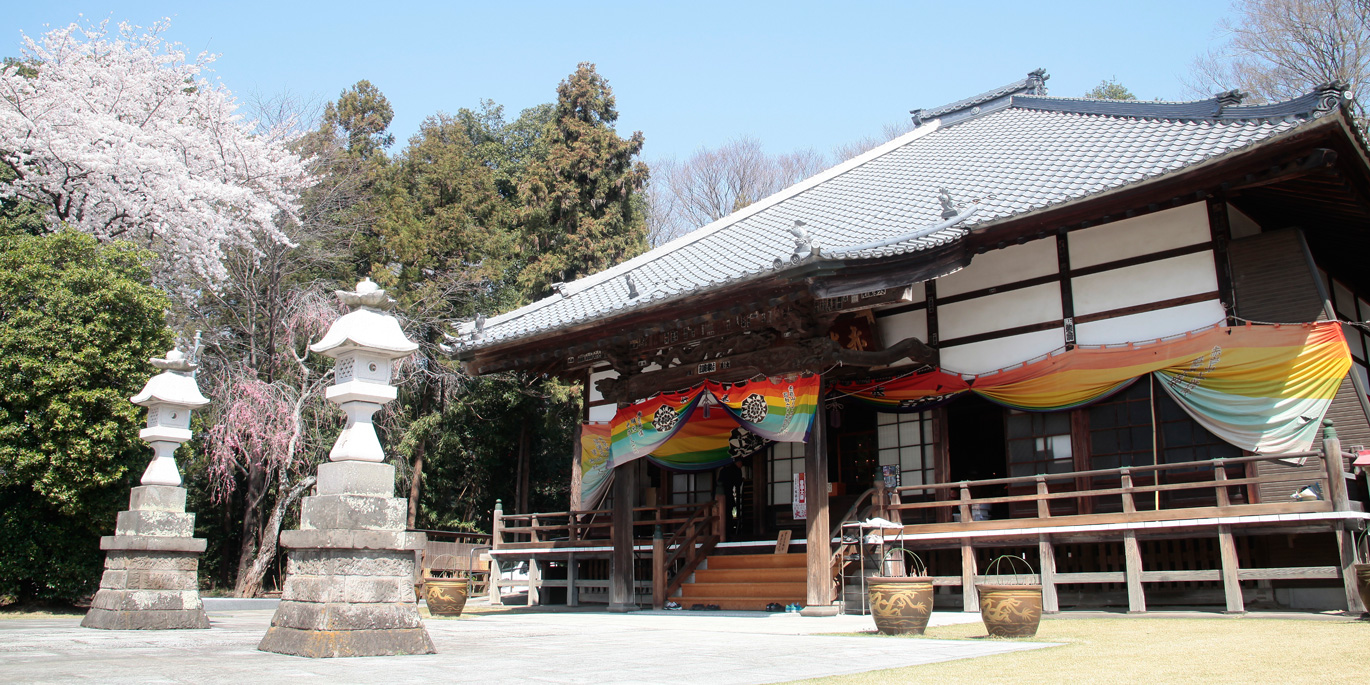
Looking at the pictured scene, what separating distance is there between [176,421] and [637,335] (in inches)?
226

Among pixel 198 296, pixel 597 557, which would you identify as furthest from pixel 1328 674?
pixel 198 296

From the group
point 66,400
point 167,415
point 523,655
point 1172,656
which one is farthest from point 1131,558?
point 66,400

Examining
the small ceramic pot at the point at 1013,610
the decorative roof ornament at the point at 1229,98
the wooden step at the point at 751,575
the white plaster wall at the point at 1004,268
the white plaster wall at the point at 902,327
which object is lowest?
the wooden step at the point at 751,575

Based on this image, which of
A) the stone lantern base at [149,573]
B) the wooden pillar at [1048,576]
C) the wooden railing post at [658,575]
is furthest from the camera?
the wooden railing post at [658,575]

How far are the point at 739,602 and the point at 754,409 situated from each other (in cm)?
283

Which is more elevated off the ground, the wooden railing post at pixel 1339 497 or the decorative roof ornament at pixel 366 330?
the decorative roof ornament at pixel 366 330

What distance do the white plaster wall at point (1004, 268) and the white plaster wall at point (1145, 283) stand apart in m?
0.53

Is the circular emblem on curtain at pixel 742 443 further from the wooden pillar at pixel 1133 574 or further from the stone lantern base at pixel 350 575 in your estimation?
the stone lantern base at pixel 350 575

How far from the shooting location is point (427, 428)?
24078 millimetres

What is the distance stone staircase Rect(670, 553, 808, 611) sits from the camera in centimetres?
1213

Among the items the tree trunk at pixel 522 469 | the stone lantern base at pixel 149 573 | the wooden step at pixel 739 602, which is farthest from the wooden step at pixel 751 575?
the tree trunk at pixel 522 469

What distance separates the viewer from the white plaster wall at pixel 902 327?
41.1ft

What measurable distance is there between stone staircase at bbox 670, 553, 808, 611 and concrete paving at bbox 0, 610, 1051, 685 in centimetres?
266

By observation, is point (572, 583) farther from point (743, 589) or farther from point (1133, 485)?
point (1133, 485)
